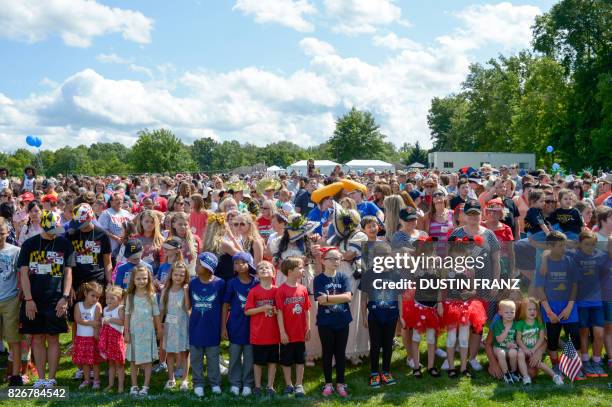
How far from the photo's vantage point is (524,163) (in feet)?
149

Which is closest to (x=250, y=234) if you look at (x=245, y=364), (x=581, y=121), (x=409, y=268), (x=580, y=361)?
(x=245, y=364)

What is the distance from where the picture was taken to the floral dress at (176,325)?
17.9 feet

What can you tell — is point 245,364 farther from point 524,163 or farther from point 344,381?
point 524,163

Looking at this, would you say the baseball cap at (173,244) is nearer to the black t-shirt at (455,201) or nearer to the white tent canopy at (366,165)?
the black t-shirt at (455,201)

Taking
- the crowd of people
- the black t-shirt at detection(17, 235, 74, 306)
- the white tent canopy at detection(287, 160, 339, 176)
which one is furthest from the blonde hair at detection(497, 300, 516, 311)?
the white tent canopy at detection(287, 160, 339, 176)

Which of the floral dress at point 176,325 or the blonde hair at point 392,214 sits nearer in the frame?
the floral dress at point 176,325

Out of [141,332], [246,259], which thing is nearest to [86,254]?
[141,332]

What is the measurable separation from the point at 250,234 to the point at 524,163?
44230 millimetres

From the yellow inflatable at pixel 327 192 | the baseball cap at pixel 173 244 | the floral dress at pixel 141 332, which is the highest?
the yellow inflatable at pixel 327 192

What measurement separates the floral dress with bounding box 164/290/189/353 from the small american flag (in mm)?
3967

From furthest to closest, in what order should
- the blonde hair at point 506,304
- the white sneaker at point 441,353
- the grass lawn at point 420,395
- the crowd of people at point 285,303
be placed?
1. the white sneaker at point 441,353
2. the blonde hair at point 506,304
3. the crowd of people at point 285,303
4. the grass lawn at point 420,395

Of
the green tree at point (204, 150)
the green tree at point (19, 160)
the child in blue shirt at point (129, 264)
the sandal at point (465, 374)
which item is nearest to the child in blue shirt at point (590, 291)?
the sandal at point (465, 374)

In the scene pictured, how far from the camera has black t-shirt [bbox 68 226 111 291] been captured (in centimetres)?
591

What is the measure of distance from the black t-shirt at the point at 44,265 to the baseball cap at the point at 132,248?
593mm
